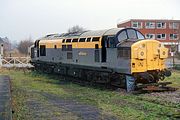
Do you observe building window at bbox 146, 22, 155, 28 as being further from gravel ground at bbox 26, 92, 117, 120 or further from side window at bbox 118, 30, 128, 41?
gravel ground at bbox 26, 92, 117, 120

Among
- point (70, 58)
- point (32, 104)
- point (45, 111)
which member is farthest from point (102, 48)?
point (45, 111)

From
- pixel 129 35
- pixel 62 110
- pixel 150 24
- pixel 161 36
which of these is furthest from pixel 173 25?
pixel 62 110

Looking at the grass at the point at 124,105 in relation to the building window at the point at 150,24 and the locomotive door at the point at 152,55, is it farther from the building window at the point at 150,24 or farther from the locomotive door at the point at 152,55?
the building window at the point at 150,24

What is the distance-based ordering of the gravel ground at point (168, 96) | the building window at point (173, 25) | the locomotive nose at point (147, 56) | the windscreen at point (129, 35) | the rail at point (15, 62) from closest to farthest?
1. the gravel ground at point (168, 96)
2. the locomotive nose at point (147, 56)
3. the windscreen at point (129, 35)
4. the rail at point (15, 62)
5. the building window at point (173, 25)

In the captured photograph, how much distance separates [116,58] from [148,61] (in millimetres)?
1801

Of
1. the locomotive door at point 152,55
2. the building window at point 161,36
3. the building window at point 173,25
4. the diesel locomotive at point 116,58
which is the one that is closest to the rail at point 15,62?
the diesel locomotive at point 116,58

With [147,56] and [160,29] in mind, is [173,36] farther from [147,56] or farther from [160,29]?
[147,56]

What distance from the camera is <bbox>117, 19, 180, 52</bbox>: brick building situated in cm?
8981

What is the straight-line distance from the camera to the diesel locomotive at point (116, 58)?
19797mm

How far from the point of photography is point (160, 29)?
91562 millimetres

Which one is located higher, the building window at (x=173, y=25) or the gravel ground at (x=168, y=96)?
the building window at (x=173, y=25)

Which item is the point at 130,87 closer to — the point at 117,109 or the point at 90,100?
the point at 90,100

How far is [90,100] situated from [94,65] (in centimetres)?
660

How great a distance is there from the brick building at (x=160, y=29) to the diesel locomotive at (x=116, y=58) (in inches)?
2479
